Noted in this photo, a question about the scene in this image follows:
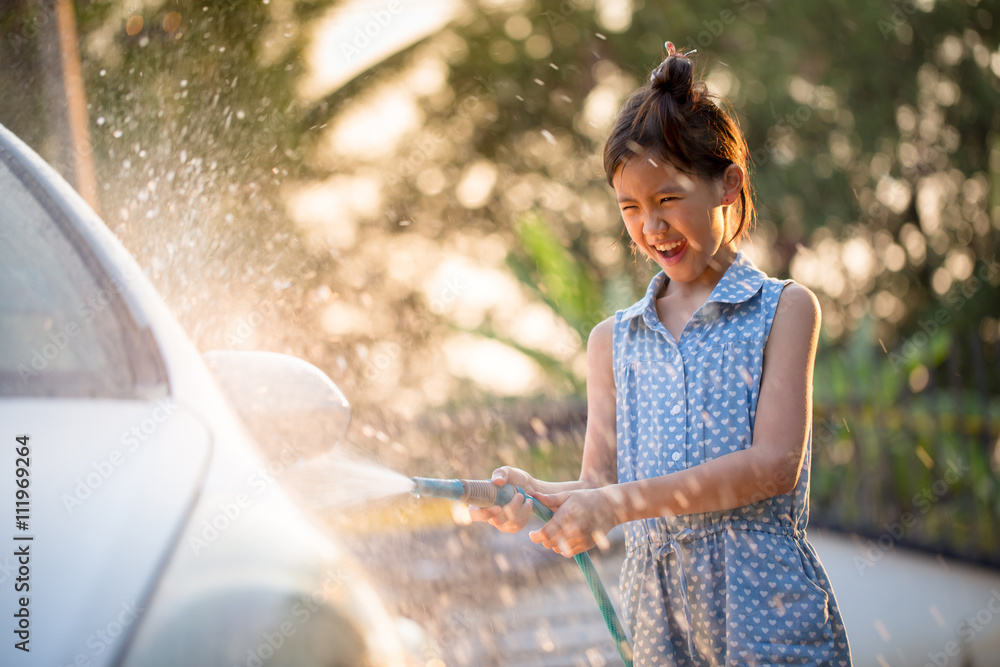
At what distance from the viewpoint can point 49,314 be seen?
128cm

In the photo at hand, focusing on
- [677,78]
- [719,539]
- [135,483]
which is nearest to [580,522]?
[719,539]

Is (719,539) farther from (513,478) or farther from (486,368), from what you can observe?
(486,368)

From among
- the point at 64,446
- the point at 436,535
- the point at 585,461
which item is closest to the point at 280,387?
the point at 64,446

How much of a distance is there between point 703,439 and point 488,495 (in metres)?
0.44

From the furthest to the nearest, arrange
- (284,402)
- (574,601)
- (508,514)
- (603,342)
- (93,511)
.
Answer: (574,601)
(603,342)
(508,514)
(284,402)
(93,511)

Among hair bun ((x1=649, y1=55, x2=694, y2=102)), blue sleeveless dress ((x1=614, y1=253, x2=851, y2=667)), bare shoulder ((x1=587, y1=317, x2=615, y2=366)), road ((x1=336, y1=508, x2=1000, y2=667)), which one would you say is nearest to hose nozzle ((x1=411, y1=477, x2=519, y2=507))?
blue sleeveless dress ((x1=614, y1=253, x2=851, y2=667))

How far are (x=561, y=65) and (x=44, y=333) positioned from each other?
10.3 metres

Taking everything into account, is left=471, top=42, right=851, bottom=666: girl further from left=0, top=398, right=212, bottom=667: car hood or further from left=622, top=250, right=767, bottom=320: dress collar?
left=0, top=398, right=212, bottom=667: car hood

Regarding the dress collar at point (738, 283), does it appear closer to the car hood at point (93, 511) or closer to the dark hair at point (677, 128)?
the dark hair at point (677, 128)

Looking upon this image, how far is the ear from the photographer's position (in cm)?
154

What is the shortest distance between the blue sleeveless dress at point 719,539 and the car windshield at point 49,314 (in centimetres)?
100

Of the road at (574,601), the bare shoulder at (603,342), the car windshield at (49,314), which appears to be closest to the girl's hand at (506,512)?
the bare shoulder at (603,342)

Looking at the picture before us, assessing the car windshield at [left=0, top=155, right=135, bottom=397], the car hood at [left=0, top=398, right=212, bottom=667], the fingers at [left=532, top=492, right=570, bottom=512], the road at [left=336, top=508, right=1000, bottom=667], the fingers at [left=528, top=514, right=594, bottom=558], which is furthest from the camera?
the road at [left=336, top=508, right=1000, bottom=667]

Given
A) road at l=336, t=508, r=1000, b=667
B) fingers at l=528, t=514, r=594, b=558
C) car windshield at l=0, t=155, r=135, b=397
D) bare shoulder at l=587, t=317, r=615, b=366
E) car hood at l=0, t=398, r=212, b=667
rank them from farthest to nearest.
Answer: road at l=336, t=508, r=1000, b=667 → bare shoulder at l=587, t=317, r=615, b=366 → fingers at l=528, t=514, r=594, b=558 → car windshield at l=0, t=155, r=135, b=397 → car hood at l=0, t=398, r=212, b=667
